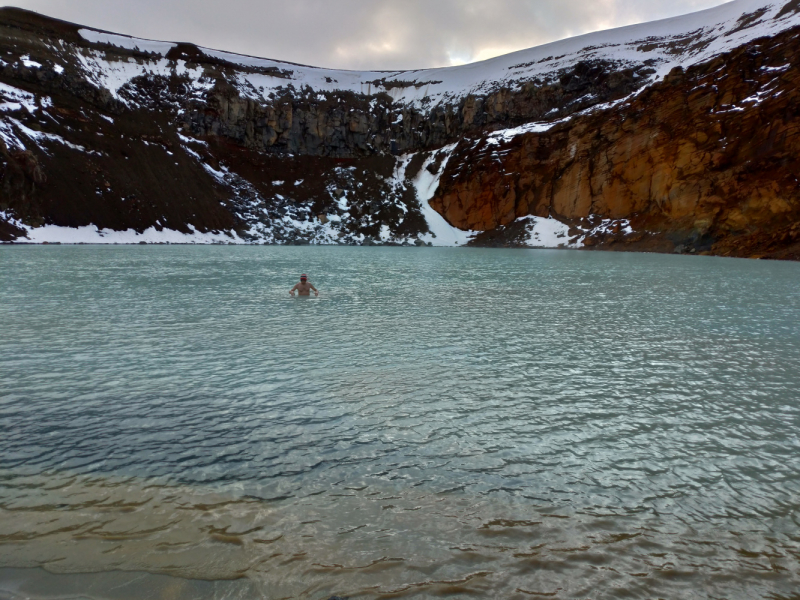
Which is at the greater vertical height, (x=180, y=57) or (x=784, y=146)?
(x=180, y=57)

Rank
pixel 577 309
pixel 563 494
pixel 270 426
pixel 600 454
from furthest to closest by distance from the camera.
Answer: pixel 577 309 < pixel 270 426 < pixel 600 454 < pixel 563 494

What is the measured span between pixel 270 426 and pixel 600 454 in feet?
12.0

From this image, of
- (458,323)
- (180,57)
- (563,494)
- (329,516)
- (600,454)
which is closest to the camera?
(329,516)

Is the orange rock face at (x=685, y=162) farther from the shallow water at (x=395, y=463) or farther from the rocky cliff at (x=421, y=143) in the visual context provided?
the shallow water at (x=395, y=463)

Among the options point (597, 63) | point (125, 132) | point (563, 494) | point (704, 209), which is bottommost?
point (563, 494)

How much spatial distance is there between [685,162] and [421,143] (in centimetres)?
5635

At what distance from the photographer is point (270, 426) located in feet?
19.0

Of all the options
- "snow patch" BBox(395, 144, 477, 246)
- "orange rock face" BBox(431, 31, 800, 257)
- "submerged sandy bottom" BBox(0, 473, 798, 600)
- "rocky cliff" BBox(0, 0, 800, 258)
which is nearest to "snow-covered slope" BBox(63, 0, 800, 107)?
"rocky cliff" BBox(0, 0, 800, 258)

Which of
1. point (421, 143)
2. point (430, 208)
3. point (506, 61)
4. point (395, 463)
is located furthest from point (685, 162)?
point (506, 61)

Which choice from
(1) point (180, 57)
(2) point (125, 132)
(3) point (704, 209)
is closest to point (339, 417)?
(3) point (704, 209)

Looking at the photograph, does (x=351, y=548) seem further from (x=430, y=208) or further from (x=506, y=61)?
(x=506, y=61)

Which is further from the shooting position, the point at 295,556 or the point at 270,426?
the point at 270,426

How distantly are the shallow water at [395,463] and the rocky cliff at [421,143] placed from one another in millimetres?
41425

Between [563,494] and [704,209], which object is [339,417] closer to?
[563,494]
